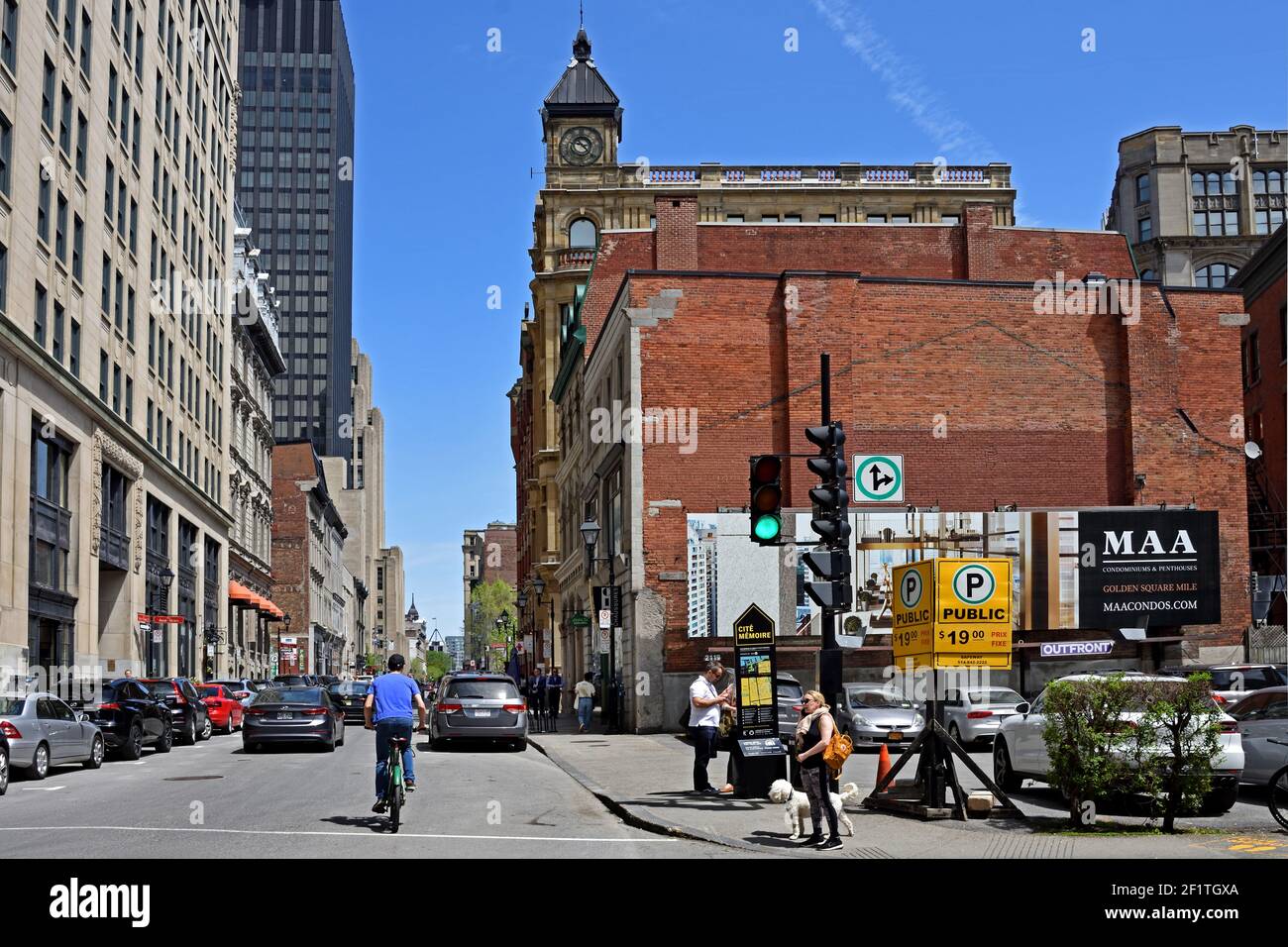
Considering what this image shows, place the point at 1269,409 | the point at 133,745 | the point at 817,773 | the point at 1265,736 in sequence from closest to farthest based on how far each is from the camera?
the point at 817,773
the point at 1265,736
the point at 133,745
the point at 1269,409

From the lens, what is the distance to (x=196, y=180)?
62.2 meters

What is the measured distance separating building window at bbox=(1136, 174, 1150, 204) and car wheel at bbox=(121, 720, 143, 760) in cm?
7558

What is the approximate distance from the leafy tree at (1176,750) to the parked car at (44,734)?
15312 millimetres

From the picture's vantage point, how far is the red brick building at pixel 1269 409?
4984 centimetres

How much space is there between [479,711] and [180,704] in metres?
8.00

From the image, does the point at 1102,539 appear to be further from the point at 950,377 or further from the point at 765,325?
the point at 765,325

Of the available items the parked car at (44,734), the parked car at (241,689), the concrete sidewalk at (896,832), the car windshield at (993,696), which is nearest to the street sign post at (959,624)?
the concrete sidewalk at (896,832)

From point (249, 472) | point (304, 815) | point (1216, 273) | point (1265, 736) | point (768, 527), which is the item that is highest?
point (1216, 273)

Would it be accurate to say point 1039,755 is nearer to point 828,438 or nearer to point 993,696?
point 828,438

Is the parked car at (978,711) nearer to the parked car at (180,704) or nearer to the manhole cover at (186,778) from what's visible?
the manhole cover at (186,778)

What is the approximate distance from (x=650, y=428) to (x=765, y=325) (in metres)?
4.24

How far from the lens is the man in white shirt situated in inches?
703

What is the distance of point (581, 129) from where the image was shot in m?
67.8

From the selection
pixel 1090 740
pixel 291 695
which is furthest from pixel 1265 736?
pixel 291 695
